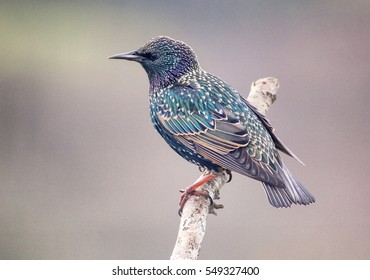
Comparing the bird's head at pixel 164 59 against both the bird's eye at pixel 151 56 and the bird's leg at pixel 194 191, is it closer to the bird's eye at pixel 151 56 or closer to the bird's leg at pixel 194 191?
the bird's eye at pixel 151 56

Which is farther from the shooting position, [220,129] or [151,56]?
[151,56]

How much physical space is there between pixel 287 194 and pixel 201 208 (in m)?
0.45

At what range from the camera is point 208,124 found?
3.62 metres

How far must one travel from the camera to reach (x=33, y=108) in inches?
161

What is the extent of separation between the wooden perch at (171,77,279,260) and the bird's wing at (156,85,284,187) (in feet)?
0.78

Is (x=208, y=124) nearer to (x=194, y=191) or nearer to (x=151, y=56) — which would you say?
(x=194, y=191)

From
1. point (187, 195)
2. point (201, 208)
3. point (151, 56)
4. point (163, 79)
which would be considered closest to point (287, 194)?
point (201, 208)

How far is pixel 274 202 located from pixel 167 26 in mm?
1377

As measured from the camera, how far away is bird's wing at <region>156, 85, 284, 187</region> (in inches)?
134

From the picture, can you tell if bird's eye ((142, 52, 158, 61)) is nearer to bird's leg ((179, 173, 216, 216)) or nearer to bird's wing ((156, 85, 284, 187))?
bird's wing ((156, 85, 284, 187))
